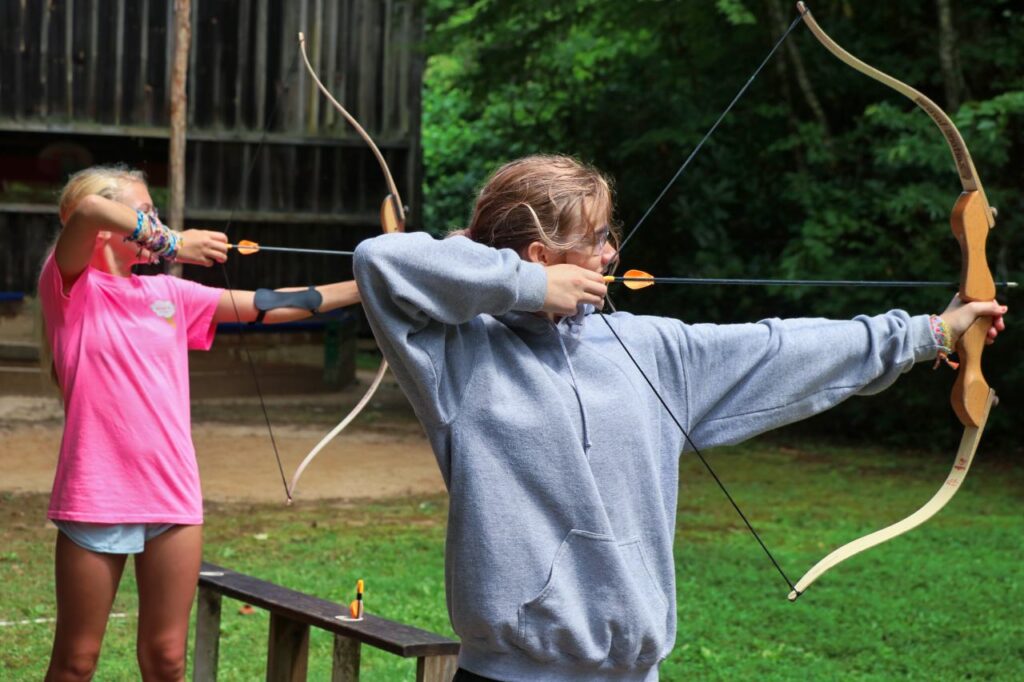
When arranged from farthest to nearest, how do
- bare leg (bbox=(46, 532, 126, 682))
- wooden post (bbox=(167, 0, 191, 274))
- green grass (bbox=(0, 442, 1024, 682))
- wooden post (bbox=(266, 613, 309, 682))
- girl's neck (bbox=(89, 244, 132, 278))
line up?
1. wooden post (bbox=(167, 0, 191, 274))
2. green grass (bbox=(0, 442, 1024, 682))
3. wooden post (bbox=(266, 613, 309, 682))
4. girl's neck (bbox=(89, 244, 132, 278))
5. bare leg (bbox=(46, 532, 126, 682))

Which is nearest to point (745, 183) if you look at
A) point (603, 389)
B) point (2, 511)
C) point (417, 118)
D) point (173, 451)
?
point (417, 118)

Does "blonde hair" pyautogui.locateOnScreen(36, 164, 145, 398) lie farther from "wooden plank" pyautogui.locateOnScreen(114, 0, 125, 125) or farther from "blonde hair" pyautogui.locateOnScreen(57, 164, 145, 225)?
"wooden plank" pyautogui.locateOnScreen(114, 0, 125, 125)

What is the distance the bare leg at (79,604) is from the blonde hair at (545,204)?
1.37 meters

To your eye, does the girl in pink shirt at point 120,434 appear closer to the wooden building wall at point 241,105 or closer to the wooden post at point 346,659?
the wooden post at point 346,659

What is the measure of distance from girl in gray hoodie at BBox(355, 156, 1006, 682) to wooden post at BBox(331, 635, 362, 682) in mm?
1291

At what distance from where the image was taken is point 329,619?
3.06 metres

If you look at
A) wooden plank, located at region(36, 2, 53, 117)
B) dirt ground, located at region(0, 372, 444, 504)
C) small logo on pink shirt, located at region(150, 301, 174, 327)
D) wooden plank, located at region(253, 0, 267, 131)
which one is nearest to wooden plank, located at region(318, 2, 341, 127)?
wooden plank, located at region(253, 0, 267, 131)

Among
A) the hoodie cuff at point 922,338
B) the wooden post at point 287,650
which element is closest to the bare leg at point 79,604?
the wooden post at point 287,650

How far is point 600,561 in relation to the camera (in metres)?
1.84

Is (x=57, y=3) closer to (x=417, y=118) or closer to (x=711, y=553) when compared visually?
(x=417, y=118)

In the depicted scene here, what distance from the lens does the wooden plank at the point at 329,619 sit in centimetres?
287

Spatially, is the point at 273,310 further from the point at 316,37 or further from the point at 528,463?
the point at 316,37

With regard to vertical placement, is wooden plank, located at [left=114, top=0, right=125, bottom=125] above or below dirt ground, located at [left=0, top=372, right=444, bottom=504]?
above

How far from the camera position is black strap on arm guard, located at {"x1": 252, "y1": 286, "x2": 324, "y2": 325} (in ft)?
10.5
